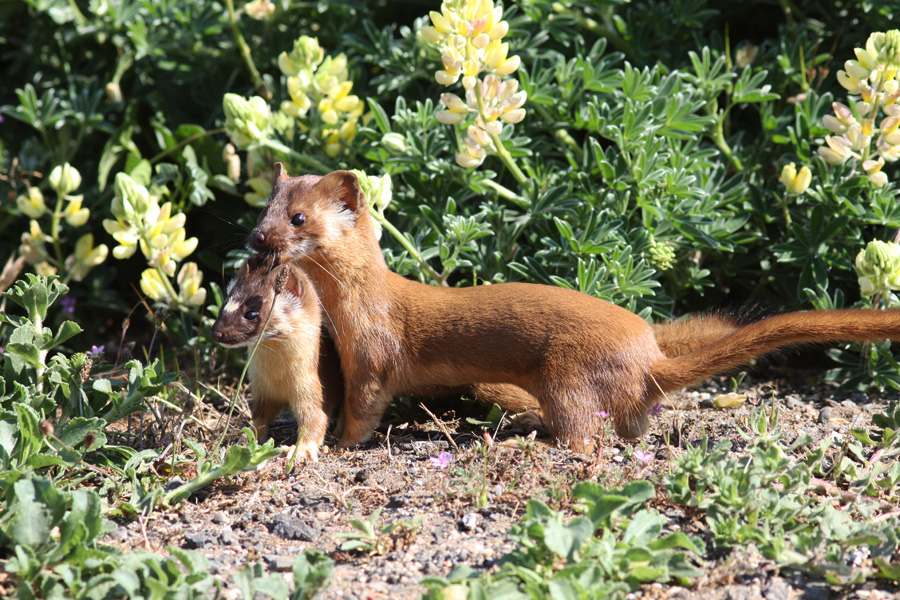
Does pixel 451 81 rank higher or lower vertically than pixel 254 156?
higher

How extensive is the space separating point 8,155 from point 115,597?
12.6 feet

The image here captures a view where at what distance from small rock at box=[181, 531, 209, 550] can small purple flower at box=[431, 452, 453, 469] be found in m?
0.79

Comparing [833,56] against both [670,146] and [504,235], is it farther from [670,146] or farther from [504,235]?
[504,235]

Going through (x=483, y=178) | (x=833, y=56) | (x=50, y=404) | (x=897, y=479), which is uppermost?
(x=833, y=56)

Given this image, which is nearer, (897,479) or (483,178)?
(897,479)

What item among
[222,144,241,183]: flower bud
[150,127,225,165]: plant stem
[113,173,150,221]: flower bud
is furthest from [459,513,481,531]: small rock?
[150,127,225,165]: plant stem

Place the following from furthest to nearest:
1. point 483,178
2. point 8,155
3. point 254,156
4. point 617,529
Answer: point 8,155 < point 254,156 < point 483,178 < point 617,529

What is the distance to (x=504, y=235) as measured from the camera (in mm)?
3943

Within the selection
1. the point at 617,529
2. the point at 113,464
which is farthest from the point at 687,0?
the point at 113,464

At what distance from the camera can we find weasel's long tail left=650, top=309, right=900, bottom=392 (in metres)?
2.98

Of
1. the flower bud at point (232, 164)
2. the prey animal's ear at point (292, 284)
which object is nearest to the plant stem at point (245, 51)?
the flower bud at point (232, 164)

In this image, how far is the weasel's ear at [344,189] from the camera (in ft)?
10.9

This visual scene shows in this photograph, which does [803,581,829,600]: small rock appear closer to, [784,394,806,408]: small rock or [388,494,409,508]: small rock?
[388,494,409,508]: small rock

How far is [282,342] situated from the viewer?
3359mm
